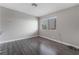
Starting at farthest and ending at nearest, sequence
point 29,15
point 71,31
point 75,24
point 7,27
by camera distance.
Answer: point 29,15 → point 7,27 → point 71,31 → point 75,24

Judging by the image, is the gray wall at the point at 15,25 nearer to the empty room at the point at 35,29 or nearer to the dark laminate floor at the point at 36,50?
the empty room at the point at 35,29

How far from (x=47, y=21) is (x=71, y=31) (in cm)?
238

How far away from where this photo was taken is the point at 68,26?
3.39 meters

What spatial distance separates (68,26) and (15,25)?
3513 mm

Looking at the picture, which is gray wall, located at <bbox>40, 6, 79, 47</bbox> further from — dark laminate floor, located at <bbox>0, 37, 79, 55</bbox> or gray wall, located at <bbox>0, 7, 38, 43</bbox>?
gray wall, located at <bbox>0, 7, 38, 43</bbox>

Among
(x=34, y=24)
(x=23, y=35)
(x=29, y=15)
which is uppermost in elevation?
(x=29, y=15)

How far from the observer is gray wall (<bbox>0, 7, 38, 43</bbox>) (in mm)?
3862

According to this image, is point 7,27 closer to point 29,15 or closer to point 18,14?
point 18,14

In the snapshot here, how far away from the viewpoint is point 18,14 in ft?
15.1

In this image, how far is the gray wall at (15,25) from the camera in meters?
3.86

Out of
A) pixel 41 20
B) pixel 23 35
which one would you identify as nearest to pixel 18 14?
pixel 23 35

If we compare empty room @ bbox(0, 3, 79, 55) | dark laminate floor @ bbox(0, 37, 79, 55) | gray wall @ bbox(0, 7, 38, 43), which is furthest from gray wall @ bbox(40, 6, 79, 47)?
gray wall @ bbox(0, 7, 38, 43)

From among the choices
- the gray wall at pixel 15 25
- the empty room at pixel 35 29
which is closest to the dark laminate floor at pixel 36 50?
the empty room at pixel 35 29

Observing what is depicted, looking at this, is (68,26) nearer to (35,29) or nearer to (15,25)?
(35,29)
